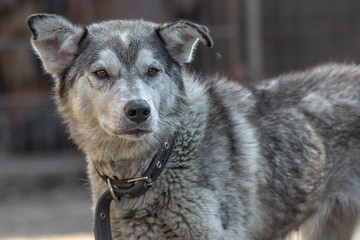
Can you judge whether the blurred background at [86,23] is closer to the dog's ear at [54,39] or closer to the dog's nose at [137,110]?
the dog's ear at [54,39]

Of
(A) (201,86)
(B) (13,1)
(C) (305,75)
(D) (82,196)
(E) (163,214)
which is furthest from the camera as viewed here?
(B) (13,1)

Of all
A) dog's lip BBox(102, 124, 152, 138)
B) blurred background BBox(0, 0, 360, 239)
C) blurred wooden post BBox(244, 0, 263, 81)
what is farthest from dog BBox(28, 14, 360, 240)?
blurred wooden post BBox(244, 0, 263, 81)

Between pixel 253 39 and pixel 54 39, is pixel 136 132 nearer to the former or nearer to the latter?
pixel 54 39

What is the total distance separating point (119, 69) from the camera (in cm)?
370

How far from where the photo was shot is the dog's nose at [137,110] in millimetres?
3525

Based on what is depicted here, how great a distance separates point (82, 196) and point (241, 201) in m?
4.97

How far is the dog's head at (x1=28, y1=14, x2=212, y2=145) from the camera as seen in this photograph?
361cm

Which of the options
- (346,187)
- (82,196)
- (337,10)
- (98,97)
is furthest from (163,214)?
(337,10)

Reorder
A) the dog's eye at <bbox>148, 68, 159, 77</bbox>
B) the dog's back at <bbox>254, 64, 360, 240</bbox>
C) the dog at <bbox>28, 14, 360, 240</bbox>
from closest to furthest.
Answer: the dog at <bbox>28, 14, 360, 240</bbox>, the dog's eye at <bbox>148, 68, 159, 77</bbox>, the dog's back at <bbox>254, 64, 360, 240</bbox>

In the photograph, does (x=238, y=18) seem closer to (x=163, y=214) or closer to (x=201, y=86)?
(x=201, y=86)

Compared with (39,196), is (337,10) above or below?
above

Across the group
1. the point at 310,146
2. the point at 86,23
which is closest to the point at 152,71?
the point at 310,146

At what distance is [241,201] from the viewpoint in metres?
3.81

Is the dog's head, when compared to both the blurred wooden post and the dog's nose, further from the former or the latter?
the blurred wooden post
